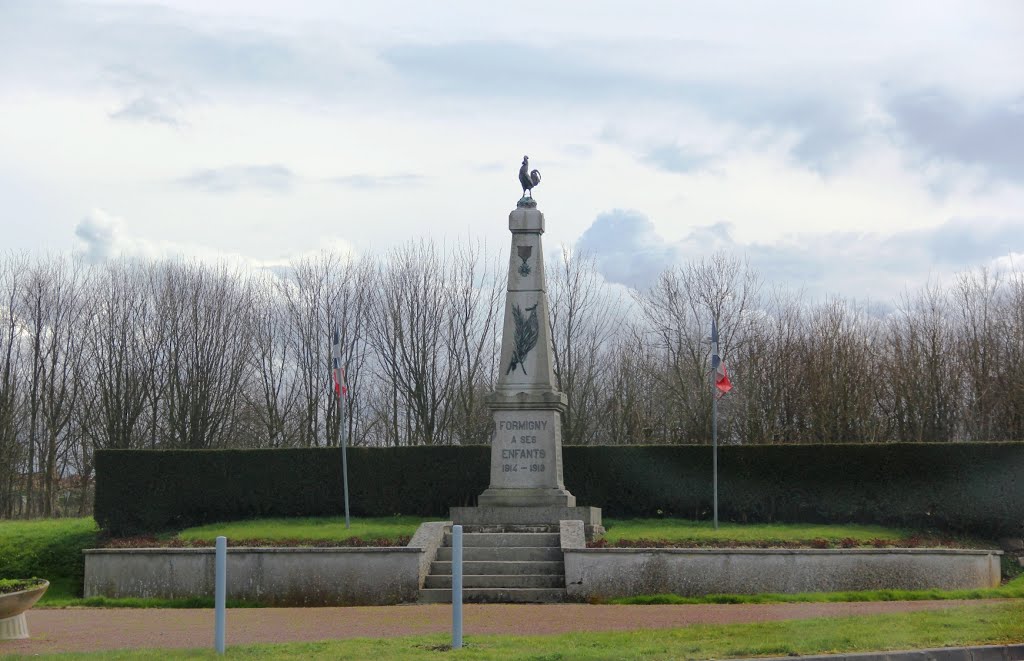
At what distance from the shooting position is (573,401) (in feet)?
145

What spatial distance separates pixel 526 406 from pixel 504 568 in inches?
184

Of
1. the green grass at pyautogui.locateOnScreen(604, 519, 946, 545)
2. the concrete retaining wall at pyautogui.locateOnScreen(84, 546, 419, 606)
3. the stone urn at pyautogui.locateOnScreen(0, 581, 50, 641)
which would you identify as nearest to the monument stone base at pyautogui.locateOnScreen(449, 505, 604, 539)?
the green grass at pyautogui.locateOnScreen(604, 519, 946, 545)

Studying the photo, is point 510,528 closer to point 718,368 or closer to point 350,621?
point 718,368

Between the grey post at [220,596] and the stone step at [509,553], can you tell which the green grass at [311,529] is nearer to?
the stone step at [509,553]

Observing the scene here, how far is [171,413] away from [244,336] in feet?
12.8

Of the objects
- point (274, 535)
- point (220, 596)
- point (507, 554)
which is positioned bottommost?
point (507, 554)

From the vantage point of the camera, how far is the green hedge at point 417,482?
86.2 ft

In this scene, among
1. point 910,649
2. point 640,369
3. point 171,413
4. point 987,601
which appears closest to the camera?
point 910,649

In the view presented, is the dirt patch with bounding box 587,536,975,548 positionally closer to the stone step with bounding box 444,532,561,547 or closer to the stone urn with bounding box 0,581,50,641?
the stone step with bounding box 444,532,561,547

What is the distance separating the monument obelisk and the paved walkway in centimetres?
576

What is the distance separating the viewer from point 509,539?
21.0 metres

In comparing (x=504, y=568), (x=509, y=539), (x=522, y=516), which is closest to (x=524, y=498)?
(x=522, y=516)

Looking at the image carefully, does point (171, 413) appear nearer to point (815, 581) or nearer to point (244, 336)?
point (244, 336)

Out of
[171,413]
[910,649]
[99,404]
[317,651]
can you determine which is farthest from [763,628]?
[99,404]
